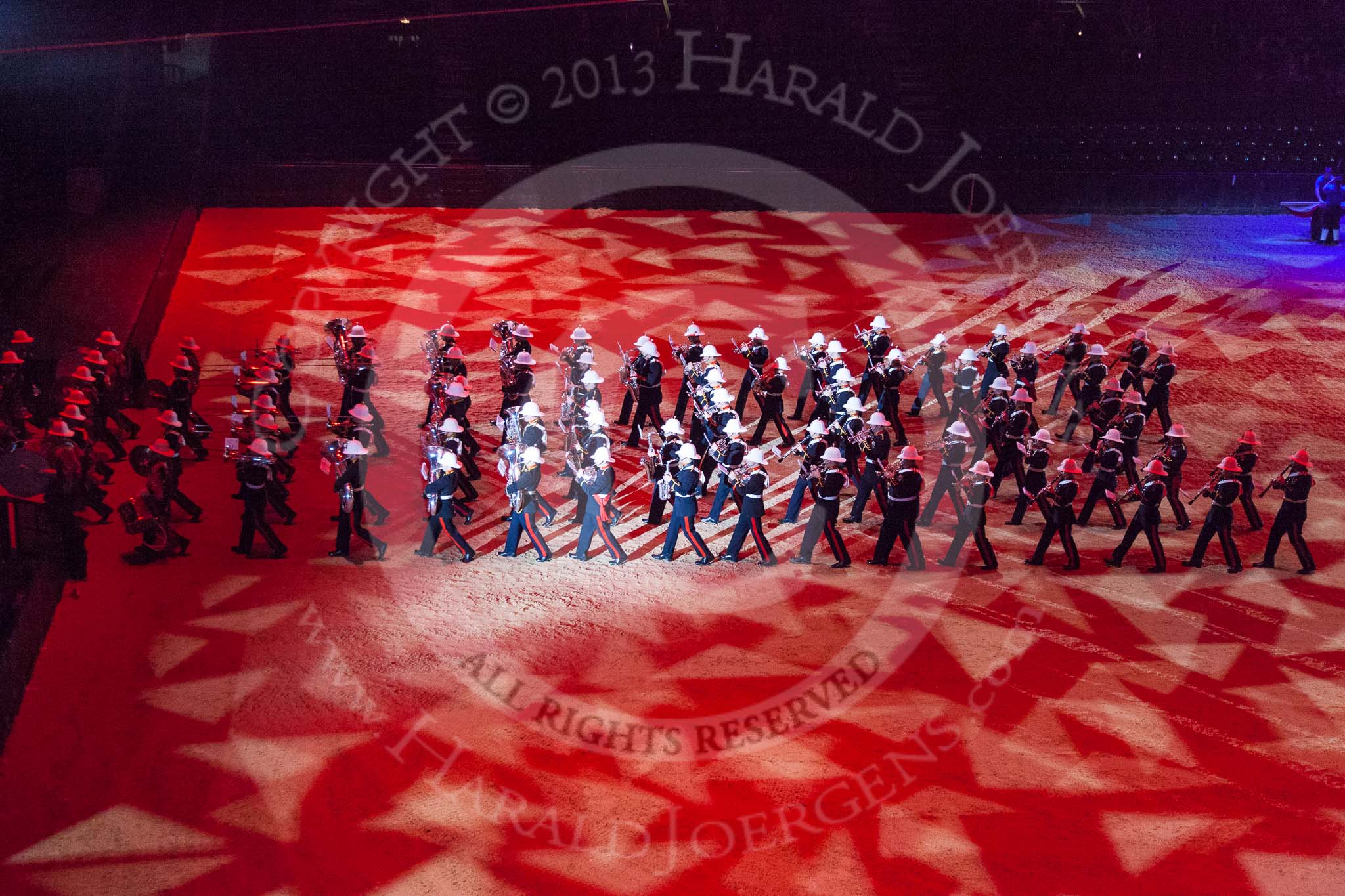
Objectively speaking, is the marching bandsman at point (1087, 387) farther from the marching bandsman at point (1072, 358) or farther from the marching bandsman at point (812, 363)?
the marching bandsman at point (812, 363)

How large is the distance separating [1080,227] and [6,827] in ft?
74.6

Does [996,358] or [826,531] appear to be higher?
[996,358]

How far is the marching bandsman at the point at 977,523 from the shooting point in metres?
12.4

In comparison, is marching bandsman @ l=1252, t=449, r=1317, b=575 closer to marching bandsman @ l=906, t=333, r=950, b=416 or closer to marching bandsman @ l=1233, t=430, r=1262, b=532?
marching bandsman @ l=1233, t=430, r=1262, b=532

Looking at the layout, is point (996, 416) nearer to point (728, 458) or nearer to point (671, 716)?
point (728, 458)

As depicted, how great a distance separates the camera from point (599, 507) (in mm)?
12406

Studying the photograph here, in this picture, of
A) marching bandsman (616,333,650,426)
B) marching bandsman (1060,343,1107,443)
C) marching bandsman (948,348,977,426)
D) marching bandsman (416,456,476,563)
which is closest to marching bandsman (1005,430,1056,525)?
marching bandsman (948,348,977,426)

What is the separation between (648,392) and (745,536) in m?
3.19

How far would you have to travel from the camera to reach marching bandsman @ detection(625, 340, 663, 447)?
49.3ft

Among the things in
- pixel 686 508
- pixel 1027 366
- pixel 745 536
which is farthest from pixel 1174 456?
pixel 686 508

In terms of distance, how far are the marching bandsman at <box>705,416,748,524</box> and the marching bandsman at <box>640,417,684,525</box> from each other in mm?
484

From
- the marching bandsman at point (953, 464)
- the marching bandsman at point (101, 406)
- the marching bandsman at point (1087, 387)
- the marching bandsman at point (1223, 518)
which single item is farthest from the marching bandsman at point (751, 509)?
the marching bandsman at point (101, 406)

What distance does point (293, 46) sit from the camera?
26.8 metres

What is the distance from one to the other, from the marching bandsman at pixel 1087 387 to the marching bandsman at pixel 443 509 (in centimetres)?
831
